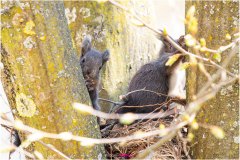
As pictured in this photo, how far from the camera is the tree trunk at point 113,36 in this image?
3.42m

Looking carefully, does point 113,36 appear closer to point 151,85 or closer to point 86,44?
point 86,44

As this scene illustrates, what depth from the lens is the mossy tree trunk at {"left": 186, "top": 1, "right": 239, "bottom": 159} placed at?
2107mm

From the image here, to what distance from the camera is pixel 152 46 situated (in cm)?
378

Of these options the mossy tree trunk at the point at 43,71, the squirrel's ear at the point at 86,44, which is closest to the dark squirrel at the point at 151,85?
the squirrel's ear at the point at 86,44

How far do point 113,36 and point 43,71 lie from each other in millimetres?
1510

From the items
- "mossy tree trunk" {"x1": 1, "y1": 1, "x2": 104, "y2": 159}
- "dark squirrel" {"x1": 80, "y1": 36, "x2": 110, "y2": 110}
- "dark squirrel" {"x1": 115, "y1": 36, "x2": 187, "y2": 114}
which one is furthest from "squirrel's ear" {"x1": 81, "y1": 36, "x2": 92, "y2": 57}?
"mossy tree trunk" {"x1": 1, "y1": 1, "x2": 104, "y2": 159}

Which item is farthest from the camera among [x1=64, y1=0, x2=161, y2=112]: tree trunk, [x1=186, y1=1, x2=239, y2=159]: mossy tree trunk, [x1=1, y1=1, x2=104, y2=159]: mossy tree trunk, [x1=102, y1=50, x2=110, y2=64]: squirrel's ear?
[x1=64, y1=0, x2=161, y2=112]: tree trunk

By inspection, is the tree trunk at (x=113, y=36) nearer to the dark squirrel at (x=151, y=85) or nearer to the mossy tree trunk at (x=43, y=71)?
the dark squirrel at (x=151, y=85)

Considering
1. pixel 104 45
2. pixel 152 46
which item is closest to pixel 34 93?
pixel 104 45

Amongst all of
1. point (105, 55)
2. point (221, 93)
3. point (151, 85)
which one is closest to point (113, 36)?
point (105, 55)

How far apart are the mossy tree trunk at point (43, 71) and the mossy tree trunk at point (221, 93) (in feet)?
2.06

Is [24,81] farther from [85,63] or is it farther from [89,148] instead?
[85,63]

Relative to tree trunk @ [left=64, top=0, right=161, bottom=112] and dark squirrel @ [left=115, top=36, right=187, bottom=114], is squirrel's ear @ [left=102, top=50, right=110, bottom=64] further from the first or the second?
dark squirrel @ [left=115, top=36, right=187, bottom=114]

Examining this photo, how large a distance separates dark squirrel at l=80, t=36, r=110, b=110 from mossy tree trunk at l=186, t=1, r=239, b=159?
48.1 inches
